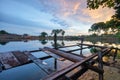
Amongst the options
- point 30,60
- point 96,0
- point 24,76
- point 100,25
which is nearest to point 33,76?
point 24,76

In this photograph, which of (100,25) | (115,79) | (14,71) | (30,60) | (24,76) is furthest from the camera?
(100,25)

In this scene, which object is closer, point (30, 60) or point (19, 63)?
point (19, 63)

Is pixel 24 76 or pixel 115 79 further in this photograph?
pixel 24 76

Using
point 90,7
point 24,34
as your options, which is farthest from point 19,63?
point 24,34

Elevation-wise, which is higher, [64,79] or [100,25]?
[100,25]

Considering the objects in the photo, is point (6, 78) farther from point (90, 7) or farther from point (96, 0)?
point (96, 0)

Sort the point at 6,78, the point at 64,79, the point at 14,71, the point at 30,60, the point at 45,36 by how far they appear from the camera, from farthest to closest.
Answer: the point at 45,36
the point at 14,71
the point at 6,78
the point at 30,60
the point at 64,79

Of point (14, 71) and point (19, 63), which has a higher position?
point (19, 63)

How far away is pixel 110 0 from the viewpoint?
8.22 m

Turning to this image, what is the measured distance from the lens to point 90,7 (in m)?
8.22

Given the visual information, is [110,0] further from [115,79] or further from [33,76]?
[33,76]

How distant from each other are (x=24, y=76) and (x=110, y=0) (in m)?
9.49

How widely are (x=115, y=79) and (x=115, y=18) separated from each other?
258 inches

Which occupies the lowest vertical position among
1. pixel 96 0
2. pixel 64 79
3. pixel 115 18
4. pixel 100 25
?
pixel 64 79
